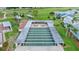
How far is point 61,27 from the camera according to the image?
2.04 meters

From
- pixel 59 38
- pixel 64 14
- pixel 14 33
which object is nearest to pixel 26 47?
pixel 14 33

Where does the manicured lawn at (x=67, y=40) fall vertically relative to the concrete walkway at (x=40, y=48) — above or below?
above

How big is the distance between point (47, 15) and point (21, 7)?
232 mm

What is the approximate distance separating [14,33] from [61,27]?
40 cm

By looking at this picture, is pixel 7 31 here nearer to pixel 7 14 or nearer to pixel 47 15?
pixel 7 14

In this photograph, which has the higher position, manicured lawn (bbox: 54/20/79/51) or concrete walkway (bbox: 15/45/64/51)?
manicured lawn (bbox: 54/20/79/51)

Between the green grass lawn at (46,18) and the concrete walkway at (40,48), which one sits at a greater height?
the green grass lawn at (46,18)

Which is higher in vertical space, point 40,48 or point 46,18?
point 46,18

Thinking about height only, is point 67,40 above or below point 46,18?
below

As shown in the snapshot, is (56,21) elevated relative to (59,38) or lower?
elevated

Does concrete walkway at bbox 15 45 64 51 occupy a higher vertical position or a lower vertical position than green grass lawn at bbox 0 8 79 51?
lower

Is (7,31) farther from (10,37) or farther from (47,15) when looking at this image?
(47,15)
